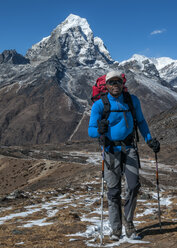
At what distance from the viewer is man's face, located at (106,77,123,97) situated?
21.3 ft

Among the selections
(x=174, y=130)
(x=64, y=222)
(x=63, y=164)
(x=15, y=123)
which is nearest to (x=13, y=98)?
(x=15, y=123)

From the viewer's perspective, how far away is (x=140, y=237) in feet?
20.3

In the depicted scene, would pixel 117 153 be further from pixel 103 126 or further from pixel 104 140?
pixel 103 126

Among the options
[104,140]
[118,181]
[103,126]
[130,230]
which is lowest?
[130,230]

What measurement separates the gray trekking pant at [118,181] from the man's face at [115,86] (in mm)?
1232

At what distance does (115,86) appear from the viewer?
652 cm

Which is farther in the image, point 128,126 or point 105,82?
point 105,82

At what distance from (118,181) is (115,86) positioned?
202 centimetres

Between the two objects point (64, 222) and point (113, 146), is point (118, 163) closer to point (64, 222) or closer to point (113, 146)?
point (113, 146)

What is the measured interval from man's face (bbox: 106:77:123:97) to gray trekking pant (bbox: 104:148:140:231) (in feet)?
4.04

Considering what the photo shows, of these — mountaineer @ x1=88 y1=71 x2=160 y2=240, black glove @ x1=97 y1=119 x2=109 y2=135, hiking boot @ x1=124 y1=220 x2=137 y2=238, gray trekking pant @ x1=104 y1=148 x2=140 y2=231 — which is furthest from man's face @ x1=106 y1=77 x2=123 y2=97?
hiking boot @ x1=124 y1=220 x2=137 y2=238

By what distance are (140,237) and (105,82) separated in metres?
3.41

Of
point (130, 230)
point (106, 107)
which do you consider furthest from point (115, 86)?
point (130, 230)

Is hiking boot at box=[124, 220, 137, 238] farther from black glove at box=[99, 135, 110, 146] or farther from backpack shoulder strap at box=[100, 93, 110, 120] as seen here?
backpack shoulder strap at box=[100, 93, 110, 120]
